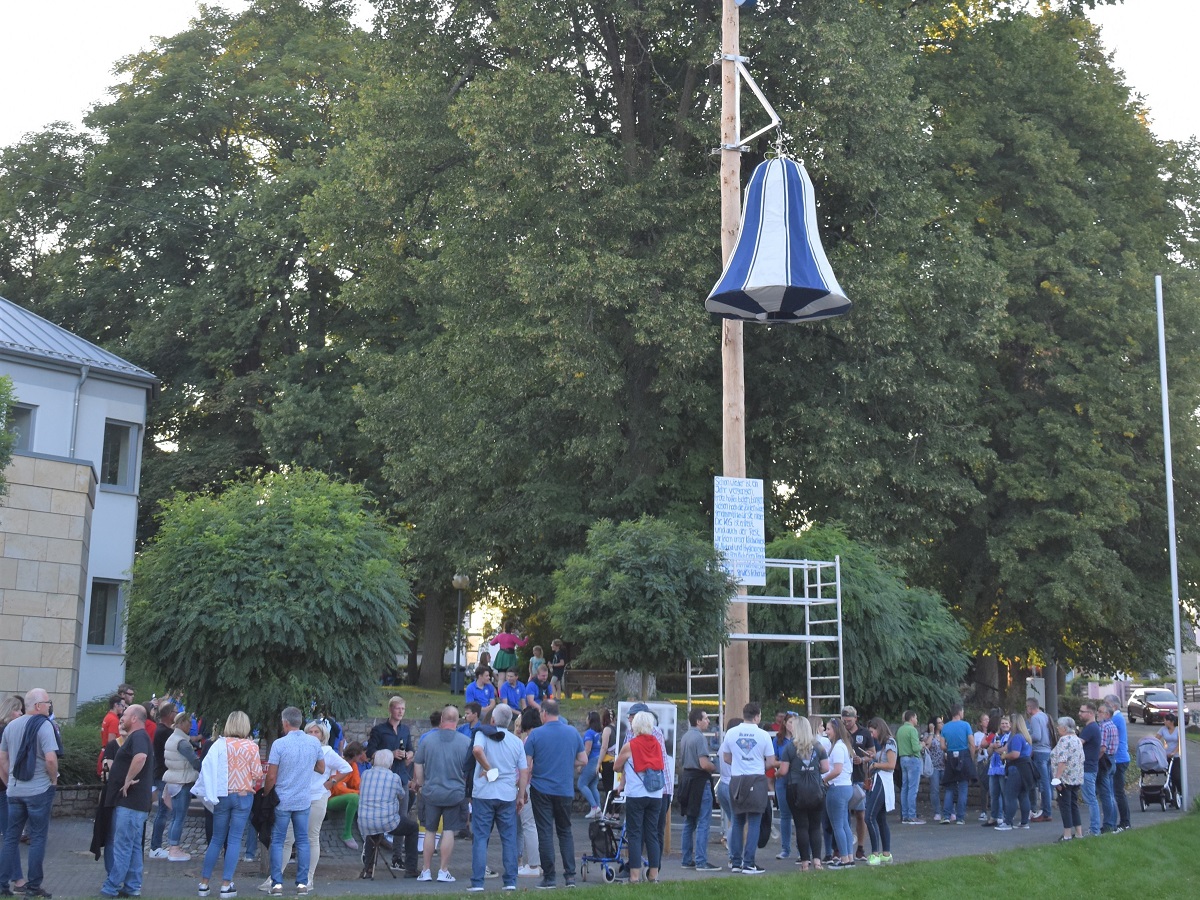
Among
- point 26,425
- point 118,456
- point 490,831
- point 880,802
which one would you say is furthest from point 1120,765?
point 118,456

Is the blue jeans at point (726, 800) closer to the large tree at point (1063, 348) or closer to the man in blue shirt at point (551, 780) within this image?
the man in blue shirt at point (551, 780)

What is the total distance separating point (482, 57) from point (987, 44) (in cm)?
1206

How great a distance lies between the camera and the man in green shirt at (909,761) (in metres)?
19.8

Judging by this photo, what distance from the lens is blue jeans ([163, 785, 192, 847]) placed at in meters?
14.0

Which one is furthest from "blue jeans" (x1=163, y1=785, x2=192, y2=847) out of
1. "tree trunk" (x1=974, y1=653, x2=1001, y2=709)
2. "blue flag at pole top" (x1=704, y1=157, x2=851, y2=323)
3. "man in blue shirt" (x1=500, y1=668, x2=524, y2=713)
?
"tree trunk" (x1=974, y1=653, x2=1001, y2=709)

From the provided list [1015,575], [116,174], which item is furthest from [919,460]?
[116,174]

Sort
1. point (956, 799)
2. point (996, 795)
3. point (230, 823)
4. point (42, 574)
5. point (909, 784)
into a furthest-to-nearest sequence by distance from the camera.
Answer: point (42, 574) → point (956, 799) → point (909, 784) → point (996, 795) → point (230, 823)

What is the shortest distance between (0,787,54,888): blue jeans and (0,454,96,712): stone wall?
1379cm

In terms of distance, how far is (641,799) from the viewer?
1308 centimetres

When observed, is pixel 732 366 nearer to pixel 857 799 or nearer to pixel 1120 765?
pixel 857 799

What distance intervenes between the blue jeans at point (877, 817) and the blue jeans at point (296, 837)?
21.5 feet

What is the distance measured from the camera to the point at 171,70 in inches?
1464

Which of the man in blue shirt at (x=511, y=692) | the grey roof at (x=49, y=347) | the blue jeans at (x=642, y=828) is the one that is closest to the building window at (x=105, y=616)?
the grey roof at (x=49, y=347)

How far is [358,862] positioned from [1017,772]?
963 centimetres
